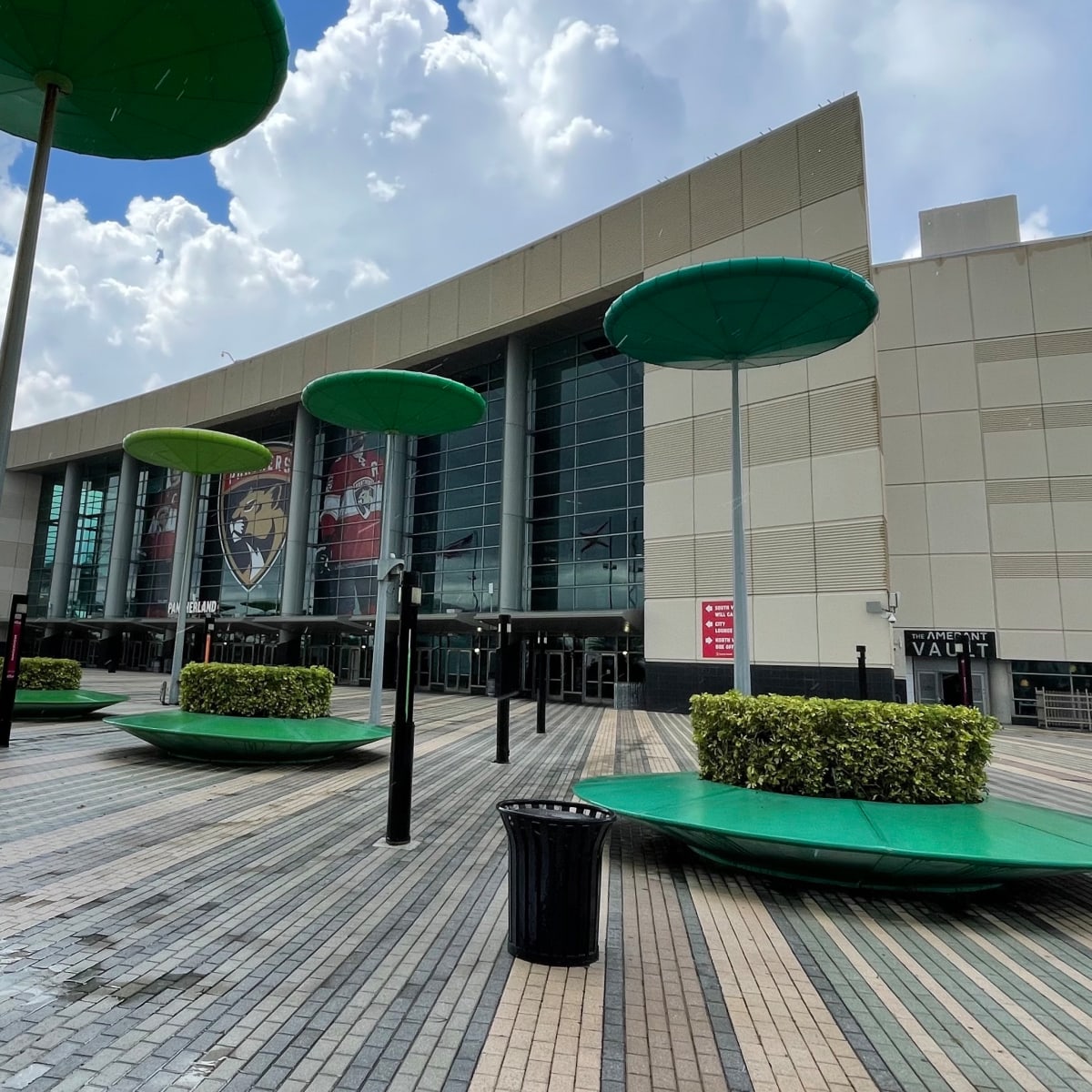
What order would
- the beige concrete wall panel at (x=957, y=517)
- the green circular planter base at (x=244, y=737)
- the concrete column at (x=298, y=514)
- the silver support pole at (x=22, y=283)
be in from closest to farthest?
the silver support pole at (x=22, y=283) < the green circular planter base at (x=244, y=737) < the beige concrete wall panel at (x=957, y=517) < the concrete column at (x=298, y=514)

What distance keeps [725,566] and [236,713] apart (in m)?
16.0

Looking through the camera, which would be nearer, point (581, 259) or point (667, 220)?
point (667, 220)

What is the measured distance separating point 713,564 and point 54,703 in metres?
18.5

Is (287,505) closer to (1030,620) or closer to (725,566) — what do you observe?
(725,566)

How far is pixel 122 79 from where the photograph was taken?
6867 millimetres

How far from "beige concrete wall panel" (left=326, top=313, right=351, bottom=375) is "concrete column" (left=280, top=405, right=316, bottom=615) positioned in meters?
3.75

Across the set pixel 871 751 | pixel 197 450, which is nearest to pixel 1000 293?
pixel 871 751

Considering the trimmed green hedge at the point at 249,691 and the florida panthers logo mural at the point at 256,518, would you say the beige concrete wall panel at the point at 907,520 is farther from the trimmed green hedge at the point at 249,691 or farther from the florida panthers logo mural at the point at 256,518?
the florida panthers logo mural at the point at 256,518

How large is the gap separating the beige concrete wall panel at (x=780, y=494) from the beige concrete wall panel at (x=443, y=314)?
15.3m

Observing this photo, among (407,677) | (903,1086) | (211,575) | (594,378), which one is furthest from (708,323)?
(211,575)

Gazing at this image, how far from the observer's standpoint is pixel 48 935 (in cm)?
439

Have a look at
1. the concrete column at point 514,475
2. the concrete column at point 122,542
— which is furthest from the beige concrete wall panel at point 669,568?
the concrete column at point 122,542

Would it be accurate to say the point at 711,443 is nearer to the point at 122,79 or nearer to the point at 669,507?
the point at 669,507

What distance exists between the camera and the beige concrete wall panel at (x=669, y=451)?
24.8 meters
